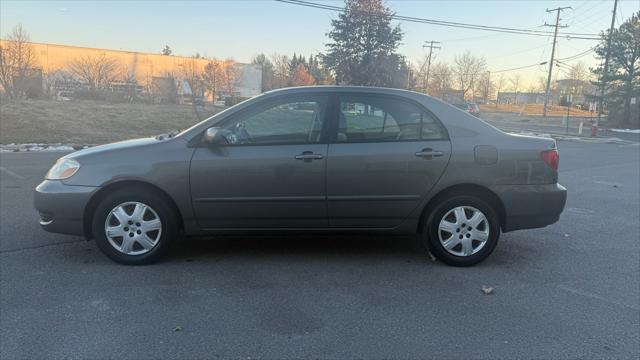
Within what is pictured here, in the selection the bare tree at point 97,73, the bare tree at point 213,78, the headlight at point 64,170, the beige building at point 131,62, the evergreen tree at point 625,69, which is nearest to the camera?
the headlight at point 64,170

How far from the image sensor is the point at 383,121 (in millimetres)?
4484

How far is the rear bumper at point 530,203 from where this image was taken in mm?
4539

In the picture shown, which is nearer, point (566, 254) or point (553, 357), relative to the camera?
point (553, 357)

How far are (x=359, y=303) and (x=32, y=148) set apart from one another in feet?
45.9

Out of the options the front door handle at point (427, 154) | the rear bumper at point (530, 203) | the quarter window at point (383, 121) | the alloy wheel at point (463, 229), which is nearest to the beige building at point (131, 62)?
the quarter window at point (383, 121)

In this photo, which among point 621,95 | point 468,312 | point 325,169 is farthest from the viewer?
point 621,95

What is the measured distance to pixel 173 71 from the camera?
5912 cm

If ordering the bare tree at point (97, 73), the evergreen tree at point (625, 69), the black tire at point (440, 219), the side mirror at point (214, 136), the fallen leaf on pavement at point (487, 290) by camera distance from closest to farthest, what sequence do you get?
the fallen leaf on pavement at point (487, 290), the side mirror at point (214, 136), the black tire at point (440, 219), the evergreen tree at point (625, 69), the bare tree at point (97, 73)

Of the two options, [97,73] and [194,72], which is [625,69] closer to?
[194,72]

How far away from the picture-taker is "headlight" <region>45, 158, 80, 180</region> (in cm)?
435

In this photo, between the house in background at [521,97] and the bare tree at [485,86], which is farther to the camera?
the house in background at [521,97]

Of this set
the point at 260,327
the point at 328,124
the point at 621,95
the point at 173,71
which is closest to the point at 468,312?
the point at 260,327

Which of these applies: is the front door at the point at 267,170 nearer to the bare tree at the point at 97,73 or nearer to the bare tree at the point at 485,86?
the bare tree at the point at 97,73

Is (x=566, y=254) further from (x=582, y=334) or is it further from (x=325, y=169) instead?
(x=325, y=169)
